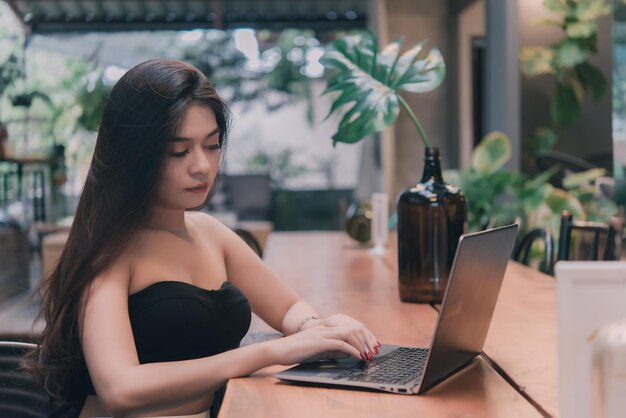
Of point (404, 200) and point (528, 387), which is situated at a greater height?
point (404, 200)

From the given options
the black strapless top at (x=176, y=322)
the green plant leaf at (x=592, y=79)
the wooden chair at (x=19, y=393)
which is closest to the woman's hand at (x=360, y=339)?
the black strapless top at (x=176, y=322)

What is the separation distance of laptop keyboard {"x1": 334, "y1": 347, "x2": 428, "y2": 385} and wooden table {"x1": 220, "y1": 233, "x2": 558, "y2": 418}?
0.15ft

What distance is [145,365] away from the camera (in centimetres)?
137

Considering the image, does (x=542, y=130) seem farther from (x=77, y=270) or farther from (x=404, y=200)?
(x=77, y=270)

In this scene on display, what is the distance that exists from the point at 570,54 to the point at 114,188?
486cm

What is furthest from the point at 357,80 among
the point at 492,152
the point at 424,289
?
the point at 492,152

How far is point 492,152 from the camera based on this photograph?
199 inches

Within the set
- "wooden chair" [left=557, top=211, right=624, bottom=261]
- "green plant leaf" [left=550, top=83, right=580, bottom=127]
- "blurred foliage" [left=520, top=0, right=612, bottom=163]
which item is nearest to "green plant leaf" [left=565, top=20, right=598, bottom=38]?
"blurred foliage" [left=520, top=0, right=612, bottom=163]

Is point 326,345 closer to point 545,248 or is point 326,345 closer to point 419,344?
point 419,344

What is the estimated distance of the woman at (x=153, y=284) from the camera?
1.41 m

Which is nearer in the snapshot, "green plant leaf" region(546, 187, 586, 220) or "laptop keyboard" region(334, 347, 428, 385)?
"laptop keyboard" region(334, 347, 428, 385)

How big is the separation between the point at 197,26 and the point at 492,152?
6.03 meters

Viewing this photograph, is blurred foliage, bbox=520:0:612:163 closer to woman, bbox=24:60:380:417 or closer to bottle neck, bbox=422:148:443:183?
bottle neck, bbox=422:148:443:183

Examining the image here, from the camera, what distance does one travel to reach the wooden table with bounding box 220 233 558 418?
120 centimetres
